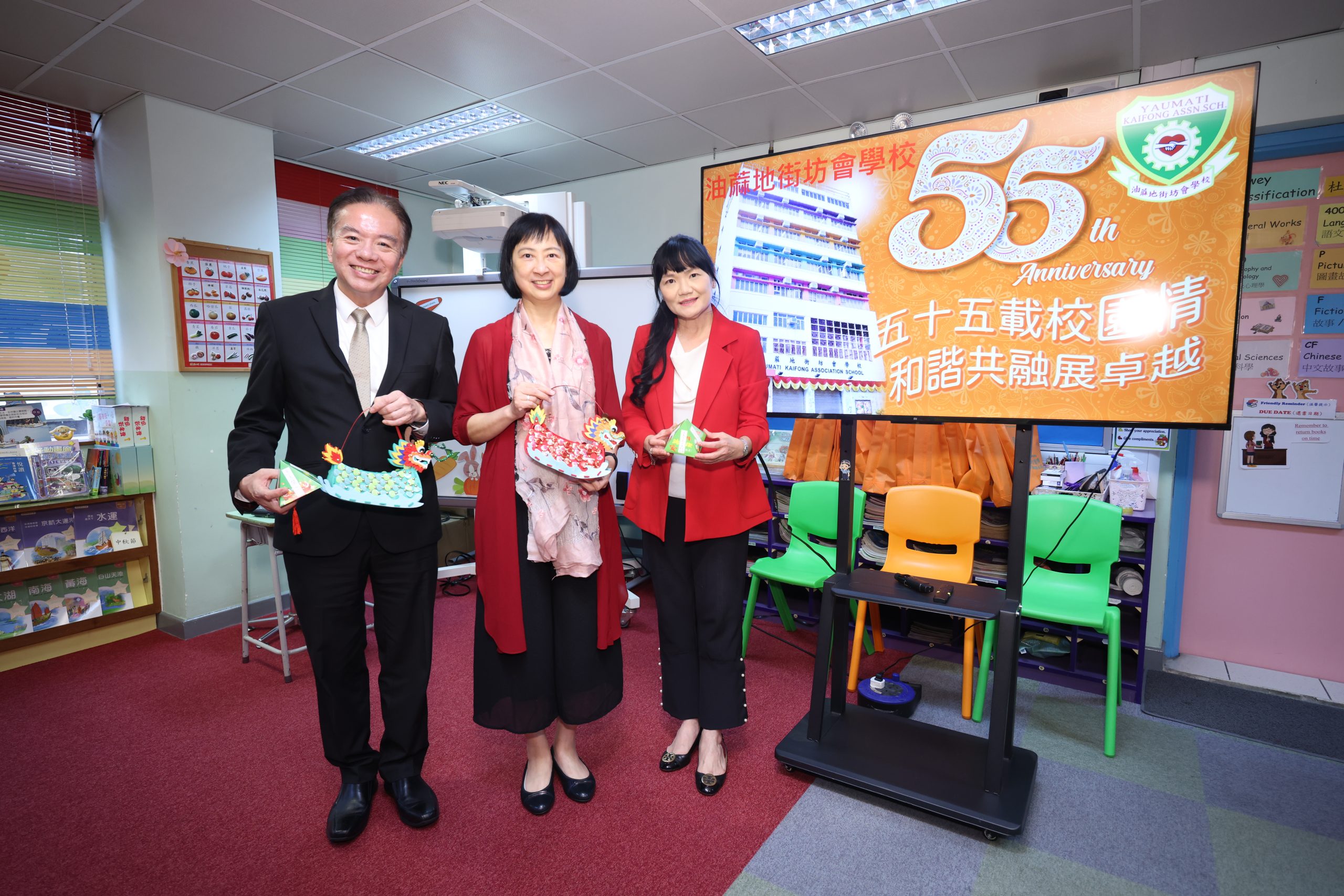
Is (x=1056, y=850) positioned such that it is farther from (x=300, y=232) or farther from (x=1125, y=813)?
(x=300, y=232)

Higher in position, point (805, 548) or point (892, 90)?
point (892, 90)

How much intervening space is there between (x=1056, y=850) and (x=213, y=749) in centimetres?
261

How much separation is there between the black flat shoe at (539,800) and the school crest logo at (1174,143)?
214cm

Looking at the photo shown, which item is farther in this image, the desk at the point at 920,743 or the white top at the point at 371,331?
the desk at the point at 920,743

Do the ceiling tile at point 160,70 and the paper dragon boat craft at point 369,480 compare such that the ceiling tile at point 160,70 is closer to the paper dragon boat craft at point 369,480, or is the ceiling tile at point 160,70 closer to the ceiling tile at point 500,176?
the ceiling tile at point 500,176

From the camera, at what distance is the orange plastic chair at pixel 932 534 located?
2.53 m

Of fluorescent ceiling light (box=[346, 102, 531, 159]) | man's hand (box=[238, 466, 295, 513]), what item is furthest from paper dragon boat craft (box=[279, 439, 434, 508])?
fluorescent ceiling light (box=[346, 102, 531, 159])

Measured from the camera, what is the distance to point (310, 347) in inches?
60.9

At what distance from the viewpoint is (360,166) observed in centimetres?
439

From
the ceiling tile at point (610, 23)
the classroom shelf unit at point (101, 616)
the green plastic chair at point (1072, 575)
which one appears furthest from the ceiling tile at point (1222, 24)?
the classroom shelf unit at point (101, 616)

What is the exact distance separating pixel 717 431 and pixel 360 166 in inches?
152

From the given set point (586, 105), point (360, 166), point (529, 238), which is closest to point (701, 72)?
point (586, 105)

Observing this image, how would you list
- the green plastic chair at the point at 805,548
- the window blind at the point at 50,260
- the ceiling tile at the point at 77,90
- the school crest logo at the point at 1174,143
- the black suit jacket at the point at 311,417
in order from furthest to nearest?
the window blind at the point at 50,260, the ceiling tile at the point at 77,90, the green plastic chair at the point at 805,548, the black suit jacket at the point at 311,417, the school crest logo at the point at 1174,143

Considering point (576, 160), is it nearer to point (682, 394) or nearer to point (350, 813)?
point (682, 394)
